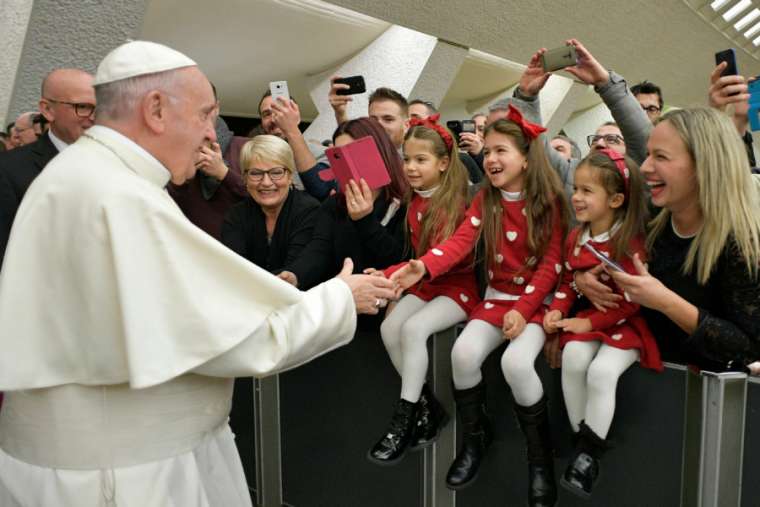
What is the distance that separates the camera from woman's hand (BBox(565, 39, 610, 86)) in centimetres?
307

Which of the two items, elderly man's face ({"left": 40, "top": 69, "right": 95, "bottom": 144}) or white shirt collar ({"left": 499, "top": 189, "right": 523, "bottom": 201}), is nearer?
white shirt collar ({"left": 499, "top": 189, "right": 523, "bottom": 201})

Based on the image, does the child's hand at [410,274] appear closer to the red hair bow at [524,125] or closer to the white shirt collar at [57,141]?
the red hair bow at [524,125]

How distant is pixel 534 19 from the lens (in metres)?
11.1

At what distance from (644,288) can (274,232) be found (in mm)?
2124

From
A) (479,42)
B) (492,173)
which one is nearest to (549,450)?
(492,173)

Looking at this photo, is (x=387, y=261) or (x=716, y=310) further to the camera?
(x=387, y=261)

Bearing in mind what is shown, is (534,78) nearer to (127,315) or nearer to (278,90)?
(278,90)

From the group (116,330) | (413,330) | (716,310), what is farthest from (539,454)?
(116,330)

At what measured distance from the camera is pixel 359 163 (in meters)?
3.36

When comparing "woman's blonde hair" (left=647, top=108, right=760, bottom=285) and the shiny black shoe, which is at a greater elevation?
"woman's blonde hair" (left=647, top=108, right=760, bottom=285)

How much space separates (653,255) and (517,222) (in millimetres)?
660

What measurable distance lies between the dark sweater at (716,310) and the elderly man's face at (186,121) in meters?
1.77

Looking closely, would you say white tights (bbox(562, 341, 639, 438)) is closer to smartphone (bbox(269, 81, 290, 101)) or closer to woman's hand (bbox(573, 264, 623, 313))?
woman's hand (bbox(573, 264, 623, 313))

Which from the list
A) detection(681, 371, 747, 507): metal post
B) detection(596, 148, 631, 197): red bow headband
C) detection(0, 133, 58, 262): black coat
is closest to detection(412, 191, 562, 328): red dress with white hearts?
detection(596, 148, 631, 197): red bow headband
